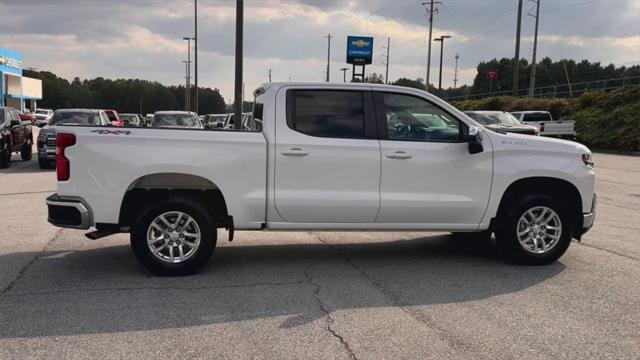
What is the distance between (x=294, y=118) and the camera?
6289mm

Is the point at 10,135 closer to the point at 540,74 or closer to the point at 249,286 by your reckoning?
the point at 249,286

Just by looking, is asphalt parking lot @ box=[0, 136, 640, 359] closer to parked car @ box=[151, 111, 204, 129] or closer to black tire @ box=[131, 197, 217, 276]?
black tire @ box=[131, 197, 217, 276]

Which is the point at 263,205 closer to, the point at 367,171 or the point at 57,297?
the point at 367,171

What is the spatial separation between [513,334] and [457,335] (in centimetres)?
44

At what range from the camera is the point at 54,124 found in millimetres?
18250

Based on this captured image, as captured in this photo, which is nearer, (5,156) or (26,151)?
(5,156)

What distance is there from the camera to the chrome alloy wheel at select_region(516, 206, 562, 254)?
669 centimetres

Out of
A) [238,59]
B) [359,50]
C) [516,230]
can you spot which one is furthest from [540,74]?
[516,230]

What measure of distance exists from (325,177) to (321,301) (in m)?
1.41

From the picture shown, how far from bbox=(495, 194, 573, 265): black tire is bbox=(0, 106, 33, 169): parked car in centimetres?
1537

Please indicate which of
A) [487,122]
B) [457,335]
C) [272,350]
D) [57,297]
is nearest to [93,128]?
[57,297]

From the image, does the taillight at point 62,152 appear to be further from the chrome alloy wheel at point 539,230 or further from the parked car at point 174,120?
the parked car at point 174,120

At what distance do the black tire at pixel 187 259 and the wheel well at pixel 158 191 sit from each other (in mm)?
152

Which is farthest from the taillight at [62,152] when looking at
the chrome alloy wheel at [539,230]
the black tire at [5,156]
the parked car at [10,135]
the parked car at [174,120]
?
the parked car at [174,120]
